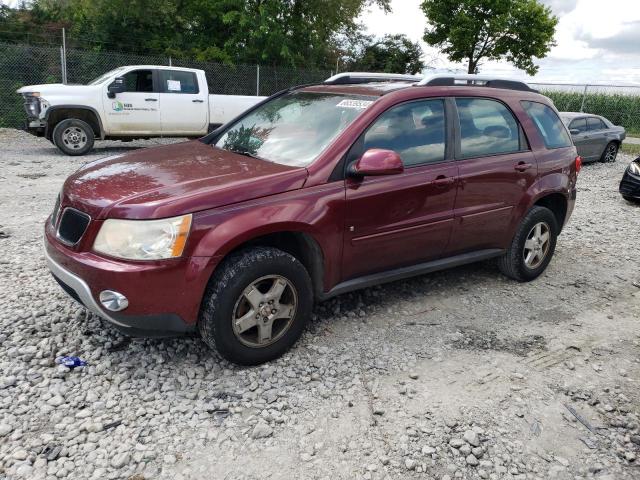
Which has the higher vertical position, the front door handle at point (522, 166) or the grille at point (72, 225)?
the front door handle at point (522, 166)

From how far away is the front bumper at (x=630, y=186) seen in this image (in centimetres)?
941

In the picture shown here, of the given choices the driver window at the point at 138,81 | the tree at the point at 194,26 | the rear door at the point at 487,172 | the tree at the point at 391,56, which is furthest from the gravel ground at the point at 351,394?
the tree at the point at 391,56

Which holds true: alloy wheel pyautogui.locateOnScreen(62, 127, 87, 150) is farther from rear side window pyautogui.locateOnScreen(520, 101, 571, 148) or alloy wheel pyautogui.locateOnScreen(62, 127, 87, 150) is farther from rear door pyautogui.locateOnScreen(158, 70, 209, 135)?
rear side window pyautogui.locateOnScreen(520, 101, 571, 148)

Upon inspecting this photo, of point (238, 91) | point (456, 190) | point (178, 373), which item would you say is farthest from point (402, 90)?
point (238, 91)

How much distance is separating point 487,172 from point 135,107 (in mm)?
9340

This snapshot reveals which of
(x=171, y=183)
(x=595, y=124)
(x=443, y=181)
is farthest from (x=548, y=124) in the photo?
(x=595, y=124)

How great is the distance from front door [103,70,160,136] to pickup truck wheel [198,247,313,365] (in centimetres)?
946

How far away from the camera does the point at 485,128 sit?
4.45 m

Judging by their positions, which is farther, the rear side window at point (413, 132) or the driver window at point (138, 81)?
the driver window at point (138, 81)

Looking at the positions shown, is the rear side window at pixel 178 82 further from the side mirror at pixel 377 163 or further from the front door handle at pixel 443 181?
the side mirror at pixel 377 163

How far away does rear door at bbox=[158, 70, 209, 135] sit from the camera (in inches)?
476

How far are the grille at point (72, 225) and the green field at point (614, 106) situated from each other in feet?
83.7

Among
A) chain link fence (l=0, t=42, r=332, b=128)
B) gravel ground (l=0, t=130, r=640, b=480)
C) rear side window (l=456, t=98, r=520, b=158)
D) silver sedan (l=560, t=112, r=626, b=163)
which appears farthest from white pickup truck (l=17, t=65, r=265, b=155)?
rear side window (l=456, t=98, r=520, b=158)

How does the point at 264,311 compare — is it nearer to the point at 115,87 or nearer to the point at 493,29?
the point at 115,87
